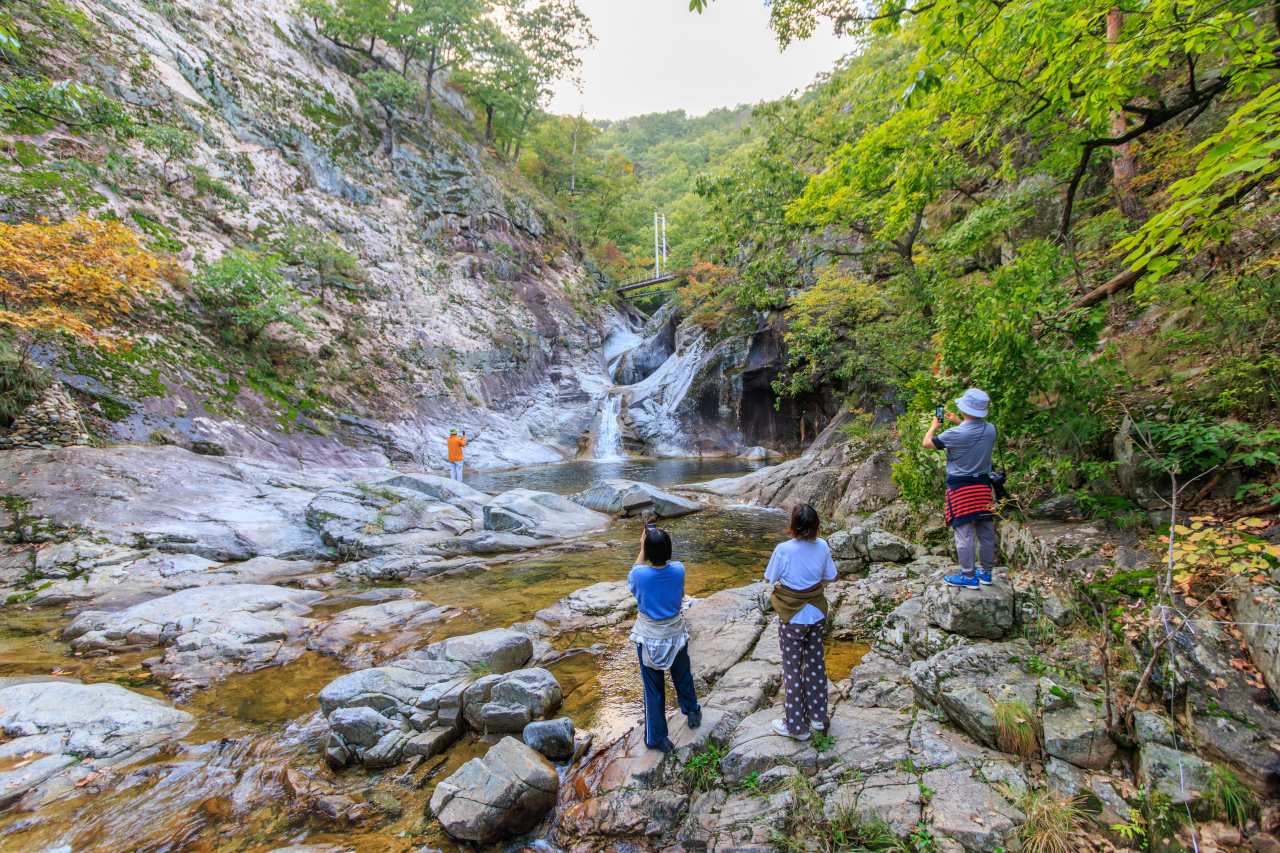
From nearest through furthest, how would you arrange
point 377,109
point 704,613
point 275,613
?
point 704,613, point 275,613, point 377,109

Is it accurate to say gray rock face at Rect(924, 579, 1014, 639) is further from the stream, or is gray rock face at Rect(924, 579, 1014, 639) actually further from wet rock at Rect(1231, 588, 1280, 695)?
wet rock at Rect(1231, 588, 1280, 695)

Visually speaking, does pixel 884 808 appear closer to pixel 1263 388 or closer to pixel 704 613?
pixel 704 613

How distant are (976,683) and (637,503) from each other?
8985 millimetres

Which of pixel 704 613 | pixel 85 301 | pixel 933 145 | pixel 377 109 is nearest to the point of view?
pixel 704 613

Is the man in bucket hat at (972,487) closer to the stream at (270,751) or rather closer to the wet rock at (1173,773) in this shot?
the stream at (270,751)

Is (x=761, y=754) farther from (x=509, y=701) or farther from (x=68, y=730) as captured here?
(x=68, y=730)

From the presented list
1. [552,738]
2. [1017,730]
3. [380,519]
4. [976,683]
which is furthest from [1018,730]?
[380,519]

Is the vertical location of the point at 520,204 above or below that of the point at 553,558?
above

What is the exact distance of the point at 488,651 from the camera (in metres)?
4.95

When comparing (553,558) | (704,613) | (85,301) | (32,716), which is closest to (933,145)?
(704,613)

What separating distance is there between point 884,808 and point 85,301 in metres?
14.8

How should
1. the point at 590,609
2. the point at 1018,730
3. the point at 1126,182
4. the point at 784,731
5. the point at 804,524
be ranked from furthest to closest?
the point at 590,609 < the point at 1126,182 < the point at 804,524 < the point at 784,731 < the point at 1018,730

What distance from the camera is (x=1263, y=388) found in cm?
364

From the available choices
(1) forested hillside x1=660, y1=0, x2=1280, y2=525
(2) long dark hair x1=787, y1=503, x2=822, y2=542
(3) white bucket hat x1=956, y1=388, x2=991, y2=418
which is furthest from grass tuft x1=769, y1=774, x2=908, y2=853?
(3) white bucket hat x1=956, y1=388, x2=991, y2=418
